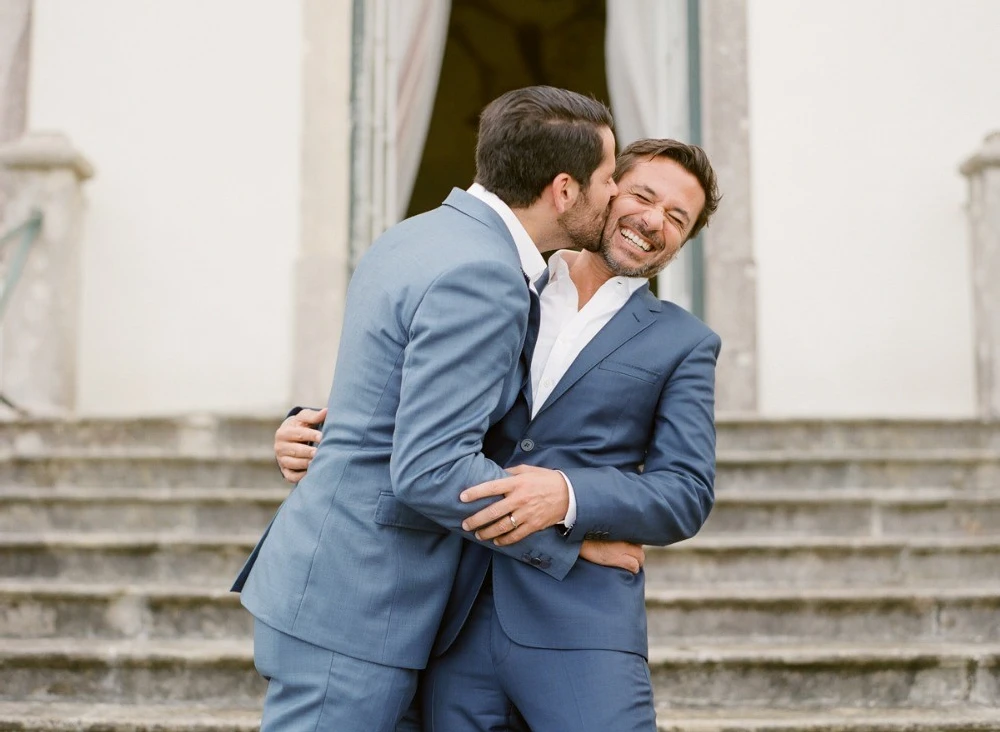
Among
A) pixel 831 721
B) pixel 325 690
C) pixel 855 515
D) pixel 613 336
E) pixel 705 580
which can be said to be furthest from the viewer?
pixel 855 515

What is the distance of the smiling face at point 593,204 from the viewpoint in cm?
188

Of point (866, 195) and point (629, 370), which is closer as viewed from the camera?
point (629, 370)

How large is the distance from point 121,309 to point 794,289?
3346 millimetres

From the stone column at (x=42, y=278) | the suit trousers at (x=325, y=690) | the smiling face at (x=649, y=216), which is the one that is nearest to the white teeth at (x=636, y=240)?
the smiling face at (x=649, y=216)

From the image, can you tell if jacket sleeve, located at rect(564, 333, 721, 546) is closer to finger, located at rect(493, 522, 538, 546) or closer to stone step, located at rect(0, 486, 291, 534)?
finger, located at rect(493, 522, 538, 546)

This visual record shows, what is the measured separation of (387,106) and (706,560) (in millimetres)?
3112

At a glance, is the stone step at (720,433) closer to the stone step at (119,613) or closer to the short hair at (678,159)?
the stone step at (119,613)

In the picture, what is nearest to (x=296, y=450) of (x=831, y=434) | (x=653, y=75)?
(x=831, y=434)

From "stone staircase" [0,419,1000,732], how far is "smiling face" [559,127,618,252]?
1.60 metres

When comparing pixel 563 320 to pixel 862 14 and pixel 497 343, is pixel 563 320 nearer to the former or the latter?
pixel 497 343

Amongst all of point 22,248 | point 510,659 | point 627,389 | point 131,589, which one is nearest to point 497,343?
point 627,389

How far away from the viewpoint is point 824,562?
3.60 metres

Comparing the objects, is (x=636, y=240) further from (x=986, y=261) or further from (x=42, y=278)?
(x=42, y=278)

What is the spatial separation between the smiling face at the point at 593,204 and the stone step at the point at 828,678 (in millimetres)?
1631
